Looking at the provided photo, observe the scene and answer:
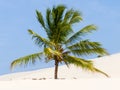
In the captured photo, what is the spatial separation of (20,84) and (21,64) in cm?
558

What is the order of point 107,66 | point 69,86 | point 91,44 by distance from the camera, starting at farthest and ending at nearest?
point 107,66, point 91,44, point 69,86

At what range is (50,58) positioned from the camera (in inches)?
842

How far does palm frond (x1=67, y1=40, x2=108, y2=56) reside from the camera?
20750 mm

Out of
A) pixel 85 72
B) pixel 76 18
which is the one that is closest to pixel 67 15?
pixel 76 18

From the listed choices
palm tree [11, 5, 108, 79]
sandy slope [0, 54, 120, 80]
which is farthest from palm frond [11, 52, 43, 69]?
sandy slope [0, 54, 120, 80]

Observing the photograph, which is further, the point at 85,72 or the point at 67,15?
the point at 85,72

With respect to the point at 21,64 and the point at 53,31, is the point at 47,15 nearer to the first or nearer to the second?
the point at 53,31

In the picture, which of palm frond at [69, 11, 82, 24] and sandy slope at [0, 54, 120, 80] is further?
sandy slope at [0, 54, 120, 80]

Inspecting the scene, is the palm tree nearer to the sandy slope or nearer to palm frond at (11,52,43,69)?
palm frond at (11,52,43,69)

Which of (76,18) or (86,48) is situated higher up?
(76,18)

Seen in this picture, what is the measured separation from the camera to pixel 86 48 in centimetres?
2102

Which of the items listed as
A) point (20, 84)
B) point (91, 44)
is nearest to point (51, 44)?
point (91, 44)

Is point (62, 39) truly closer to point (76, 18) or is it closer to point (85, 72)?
point (76, 18)

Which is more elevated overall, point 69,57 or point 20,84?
point 69,57
